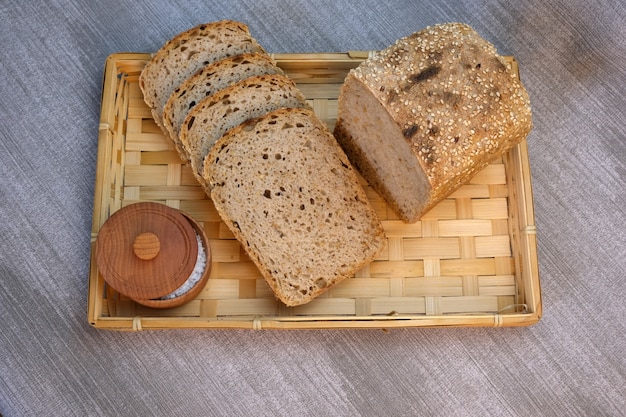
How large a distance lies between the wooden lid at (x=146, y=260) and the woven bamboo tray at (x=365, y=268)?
150mm

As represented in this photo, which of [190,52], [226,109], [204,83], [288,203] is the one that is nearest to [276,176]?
[288,203]

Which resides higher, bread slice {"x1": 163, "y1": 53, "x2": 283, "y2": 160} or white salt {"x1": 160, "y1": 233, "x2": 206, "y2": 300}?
bread slice {"x1": 163, "y1": 53, "x2": 283, "y2": 160}

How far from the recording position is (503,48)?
86.2 inches

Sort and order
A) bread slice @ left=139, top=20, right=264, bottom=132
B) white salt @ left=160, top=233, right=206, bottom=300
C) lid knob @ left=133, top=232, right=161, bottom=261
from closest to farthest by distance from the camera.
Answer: lid knob @ left=133, top=232, right=161, bottom=261, white salt @ left=160, top=233, right=206, bottom=300, bread slice @ left=139, top=20, right=264, bottom=132

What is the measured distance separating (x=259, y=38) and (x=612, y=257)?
1.30 m

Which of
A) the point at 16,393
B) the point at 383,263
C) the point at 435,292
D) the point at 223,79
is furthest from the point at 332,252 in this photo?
the point at 16,393

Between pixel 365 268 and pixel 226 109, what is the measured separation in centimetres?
61

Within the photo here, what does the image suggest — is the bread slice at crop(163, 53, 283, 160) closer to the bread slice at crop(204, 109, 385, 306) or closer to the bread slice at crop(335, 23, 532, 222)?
the bread slice at crop(204, 109, 385, 306)

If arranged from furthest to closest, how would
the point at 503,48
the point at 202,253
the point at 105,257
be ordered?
the point at 503,48 → the point at 202,253 → the point at 105,257

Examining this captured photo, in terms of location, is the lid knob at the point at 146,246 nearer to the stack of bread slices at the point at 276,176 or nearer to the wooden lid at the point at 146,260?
the wooden lid at the point at 146,260

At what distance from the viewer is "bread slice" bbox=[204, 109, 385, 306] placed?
184 cm

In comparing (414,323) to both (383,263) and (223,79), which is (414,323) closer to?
(383,263)

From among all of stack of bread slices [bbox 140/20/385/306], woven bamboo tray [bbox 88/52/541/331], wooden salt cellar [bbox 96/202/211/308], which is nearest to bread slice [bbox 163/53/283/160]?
stack of bread slices [bbox 140/20/385/306]

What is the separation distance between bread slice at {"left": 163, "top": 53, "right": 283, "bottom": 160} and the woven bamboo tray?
0.14m
